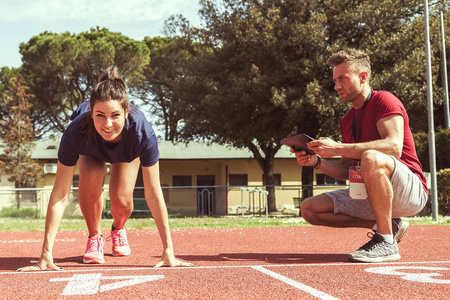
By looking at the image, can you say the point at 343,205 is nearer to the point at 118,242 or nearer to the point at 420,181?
the point at 420,181

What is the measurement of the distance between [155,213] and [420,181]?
250 cm

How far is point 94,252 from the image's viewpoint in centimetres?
482

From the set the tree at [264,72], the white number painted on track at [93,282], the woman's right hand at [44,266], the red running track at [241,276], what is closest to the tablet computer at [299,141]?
the red running track at [241,276]

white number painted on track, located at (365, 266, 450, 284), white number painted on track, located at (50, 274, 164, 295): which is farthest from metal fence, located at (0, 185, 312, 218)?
white number painted on track, located at (50, 274, 164, 295)

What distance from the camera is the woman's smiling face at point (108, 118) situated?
4.06 m

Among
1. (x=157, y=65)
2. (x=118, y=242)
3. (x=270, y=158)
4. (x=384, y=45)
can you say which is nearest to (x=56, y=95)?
(x=157, y=65)

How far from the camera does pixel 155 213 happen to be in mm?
4523

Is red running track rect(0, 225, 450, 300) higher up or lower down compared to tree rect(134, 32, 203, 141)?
lower down

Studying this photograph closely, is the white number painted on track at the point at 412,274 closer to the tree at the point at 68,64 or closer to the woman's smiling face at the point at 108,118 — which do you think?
the woman's smiling face at the point at 108,118

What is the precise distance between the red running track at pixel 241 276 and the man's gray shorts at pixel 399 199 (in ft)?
1.44

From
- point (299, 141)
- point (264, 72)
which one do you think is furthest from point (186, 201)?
point (299, 141)

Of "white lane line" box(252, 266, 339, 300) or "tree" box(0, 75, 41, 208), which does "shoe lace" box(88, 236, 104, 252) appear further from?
"tree" box(0, 75, 41, 208)

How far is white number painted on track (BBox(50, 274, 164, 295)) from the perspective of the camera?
3.24 metres

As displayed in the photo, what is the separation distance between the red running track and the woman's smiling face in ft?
3.61
